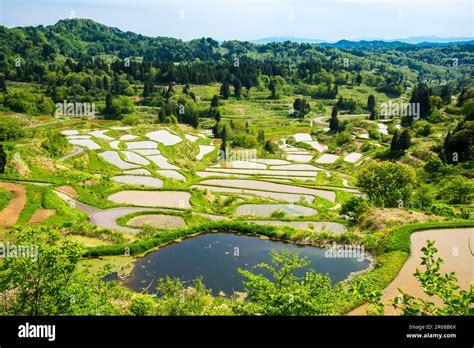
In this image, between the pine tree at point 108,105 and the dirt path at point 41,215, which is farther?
the pine tree at point 108,105

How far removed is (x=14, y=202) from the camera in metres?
31.2

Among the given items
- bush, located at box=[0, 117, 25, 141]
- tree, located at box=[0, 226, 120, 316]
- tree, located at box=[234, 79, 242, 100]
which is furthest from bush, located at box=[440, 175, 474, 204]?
tree, located at box=[234, 79, 242, 100]

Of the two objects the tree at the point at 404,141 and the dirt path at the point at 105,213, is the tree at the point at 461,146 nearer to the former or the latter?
the tree at the point at 404,141

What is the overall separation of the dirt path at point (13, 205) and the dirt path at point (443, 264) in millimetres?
23969

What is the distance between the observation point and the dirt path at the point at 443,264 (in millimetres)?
16141

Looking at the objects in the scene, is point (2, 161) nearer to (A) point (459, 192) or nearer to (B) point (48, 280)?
(B) point (48, 280)

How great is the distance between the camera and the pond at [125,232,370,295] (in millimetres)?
19828

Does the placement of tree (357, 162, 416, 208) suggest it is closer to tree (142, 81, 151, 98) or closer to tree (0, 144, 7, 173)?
tree (0, 144, 7, 173)

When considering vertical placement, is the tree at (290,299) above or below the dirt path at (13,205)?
above

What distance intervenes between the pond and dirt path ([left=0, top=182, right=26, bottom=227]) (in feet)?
38.4

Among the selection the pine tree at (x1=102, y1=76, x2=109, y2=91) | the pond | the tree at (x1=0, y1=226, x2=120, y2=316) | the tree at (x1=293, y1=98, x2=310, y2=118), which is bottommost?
the pond

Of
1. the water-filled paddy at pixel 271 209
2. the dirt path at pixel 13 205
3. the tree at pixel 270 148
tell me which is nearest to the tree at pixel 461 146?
the water-filled paddy at pixel 271 209
